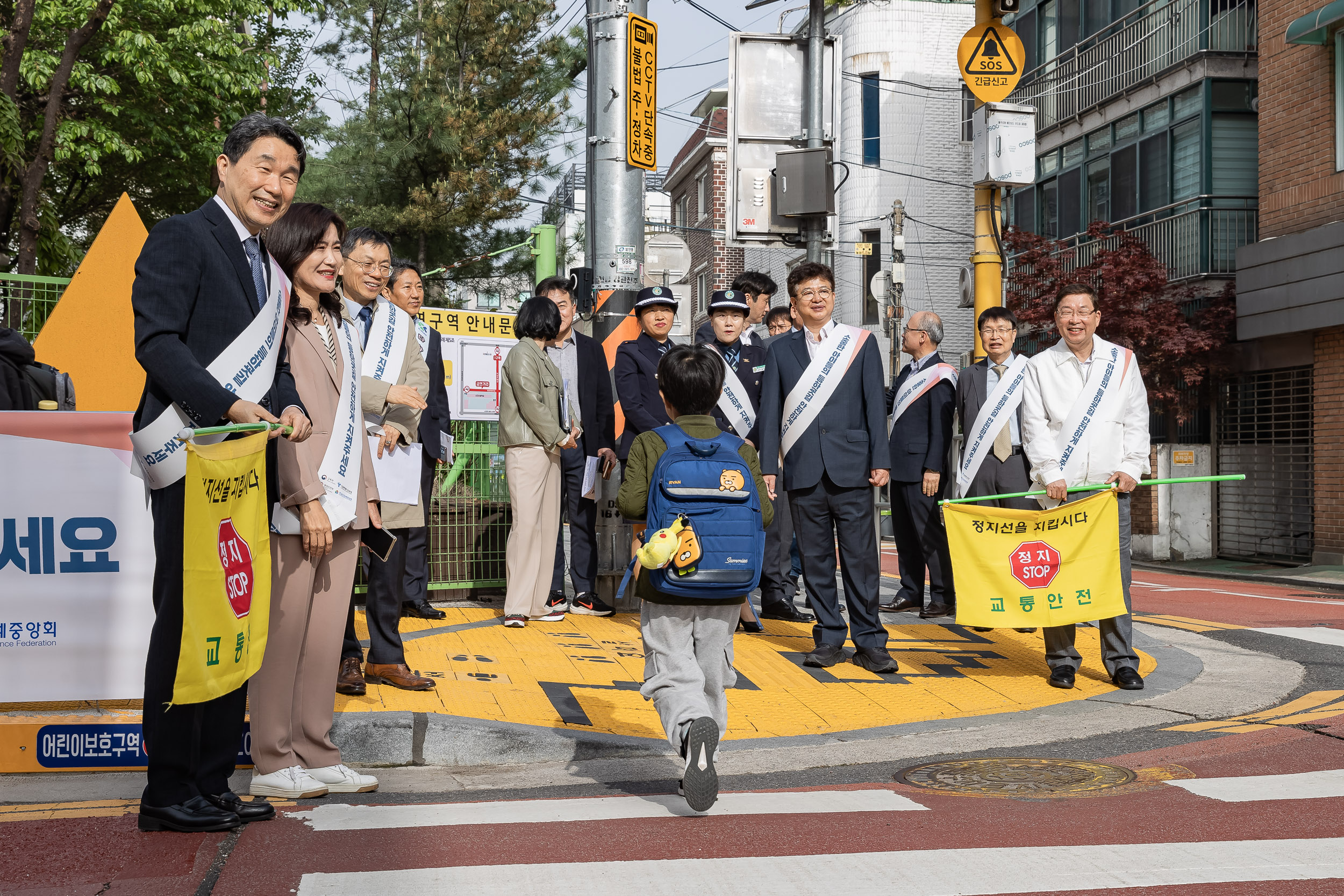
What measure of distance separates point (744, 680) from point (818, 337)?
1.98 meters

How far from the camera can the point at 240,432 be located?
3.95m

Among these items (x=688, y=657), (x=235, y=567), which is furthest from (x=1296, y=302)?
(x=235, y=567)

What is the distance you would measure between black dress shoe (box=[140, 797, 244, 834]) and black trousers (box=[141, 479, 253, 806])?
0.07ft

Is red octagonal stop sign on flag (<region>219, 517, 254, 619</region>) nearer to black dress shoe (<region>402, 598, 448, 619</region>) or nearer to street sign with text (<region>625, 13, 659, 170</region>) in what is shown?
black dress shoe (<region>402, 598, 448, 619</region>)

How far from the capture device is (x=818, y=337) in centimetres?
714

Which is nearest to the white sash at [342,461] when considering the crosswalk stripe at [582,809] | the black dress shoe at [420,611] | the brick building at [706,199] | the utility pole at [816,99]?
the crosswalk stripe at [582,809]

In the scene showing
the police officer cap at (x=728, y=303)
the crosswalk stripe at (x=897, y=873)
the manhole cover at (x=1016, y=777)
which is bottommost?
the manhole cover at (x=1016, y=777)

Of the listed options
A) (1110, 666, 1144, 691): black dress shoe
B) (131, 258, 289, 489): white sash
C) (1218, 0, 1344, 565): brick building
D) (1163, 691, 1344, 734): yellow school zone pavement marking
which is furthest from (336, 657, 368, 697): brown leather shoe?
(1218, 0, 1344, 565): brick building

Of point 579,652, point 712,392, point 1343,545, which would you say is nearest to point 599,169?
point 579,652

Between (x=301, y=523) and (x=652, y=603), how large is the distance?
4.26 feet

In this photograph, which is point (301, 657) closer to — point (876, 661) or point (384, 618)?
point (384, 618)

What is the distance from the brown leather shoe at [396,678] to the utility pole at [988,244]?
214 inches

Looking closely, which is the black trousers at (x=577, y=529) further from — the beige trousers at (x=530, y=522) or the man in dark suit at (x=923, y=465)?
the man in dark suit at (x=923, y=465)

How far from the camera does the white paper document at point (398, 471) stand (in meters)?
5.75
